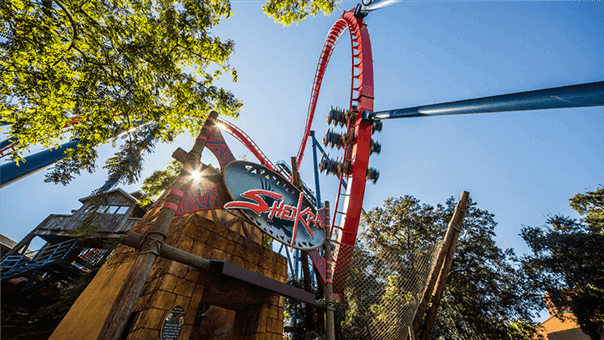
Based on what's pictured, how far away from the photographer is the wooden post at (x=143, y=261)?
6.03 ft

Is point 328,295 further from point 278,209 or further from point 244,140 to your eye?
point 244,140

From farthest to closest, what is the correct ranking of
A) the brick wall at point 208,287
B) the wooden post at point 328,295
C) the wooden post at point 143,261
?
1. the wooden post at point 328,295
2. the brick wall at point 208,287
3. the wooden post at point 143,261

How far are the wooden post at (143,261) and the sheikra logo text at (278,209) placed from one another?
874 millimetres

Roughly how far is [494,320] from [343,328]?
7.00 metres

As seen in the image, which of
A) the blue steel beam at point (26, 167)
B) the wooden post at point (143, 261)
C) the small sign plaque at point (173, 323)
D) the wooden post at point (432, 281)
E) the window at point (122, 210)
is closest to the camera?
the wooden post at point (143, 261)

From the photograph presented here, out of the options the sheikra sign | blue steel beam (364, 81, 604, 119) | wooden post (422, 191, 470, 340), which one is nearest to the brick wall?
the sheikra sign

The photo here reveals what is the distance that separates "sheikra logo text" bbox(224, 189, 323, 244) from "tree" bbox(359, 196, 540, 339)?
582 centimetres

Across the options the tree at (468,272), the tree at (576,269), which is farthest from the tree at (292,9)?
the tree at (576,269)

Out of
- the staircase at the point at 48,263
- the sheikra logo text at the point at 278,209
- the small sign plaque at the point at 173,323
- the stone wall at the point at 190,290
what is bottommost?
the small sign plaque at the point at 173,323

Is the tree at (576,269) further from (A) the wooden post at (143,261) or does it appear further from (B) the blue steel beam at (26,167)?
(B) the blue steel beam at (26,167)

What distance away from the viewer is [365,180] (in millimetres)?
10359

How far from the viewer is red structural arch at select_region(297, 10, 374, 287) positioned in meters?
9.81

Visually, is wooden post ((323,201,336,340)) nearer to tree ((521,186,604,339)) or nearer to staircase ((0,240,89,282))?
staircase ((0,240,89,282))

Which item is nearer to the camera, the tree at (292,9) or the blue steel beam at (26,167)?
the tree at (292,9)
